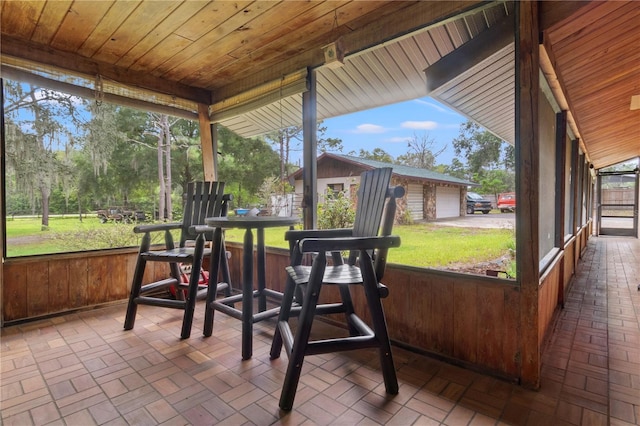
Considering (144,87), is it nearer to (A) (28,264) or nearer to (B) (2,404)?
(A) (28,264)

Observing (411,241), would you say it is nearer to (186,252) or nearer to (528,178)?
(528,178)

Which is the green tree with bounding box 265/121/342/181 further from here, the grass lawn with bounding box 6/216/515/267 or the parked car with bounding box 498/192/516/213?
the parked car with bounding box 498/192/516/213

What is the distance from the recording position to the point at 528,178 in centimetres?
170

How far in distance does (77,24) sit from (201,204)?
60.8 inches

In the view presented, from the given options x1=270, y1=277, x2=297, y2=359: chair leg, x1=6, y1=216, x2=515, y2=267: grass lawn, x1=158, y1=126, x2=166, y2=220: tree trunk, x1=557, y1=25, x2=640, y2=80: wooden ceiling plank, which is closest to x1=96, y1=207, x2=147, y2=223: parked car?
x1=6, y1=216, x2=515, y2=267: grass lawn

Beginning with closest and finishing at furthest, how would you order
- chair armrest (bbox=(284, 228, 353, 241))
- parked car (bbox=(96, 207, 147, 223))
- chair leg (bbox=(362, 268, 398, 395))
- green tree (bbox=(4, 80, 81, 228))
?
1. chair leg (bbox=(362, 268, 398, 395))
2. chair armrest (bbox=(284, 228, 353, 241))
3. green tree (bbox=(4, 80, 81, 228))
4. parked car (bbox=(96, 207, 147, 223))

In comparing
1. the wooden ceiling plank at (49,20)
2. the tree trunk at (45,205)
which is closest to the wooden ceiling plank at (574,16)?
the wooden ceiling plank at (49,20)

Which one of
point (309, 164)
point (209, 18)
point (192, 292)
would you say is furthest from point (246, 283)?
point (209, 18)

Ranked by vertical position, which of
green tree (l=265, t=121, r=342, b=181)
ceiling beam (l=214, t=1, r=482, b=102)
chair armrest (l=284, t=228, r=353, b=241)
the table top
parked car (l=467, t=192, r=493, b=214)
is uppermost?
ceiling beam (l=214, t=1, r=482, b=102)

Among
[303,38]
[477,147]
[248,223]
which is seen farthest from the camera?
[303,38]

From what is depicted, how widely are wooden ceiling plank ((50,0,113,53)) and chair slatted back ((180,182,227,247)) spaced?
133 cm

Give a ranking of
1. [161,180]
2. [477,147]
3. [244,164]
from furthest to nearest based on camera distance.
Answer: [244,164]
[161,180]
[477,147]

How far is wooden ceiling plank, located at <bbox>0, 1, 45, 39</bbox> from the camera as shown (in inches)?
81.1

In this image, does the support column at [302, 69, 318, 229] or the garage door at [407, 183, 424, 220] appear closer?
the garage door at [407, 183, 424, 220]
